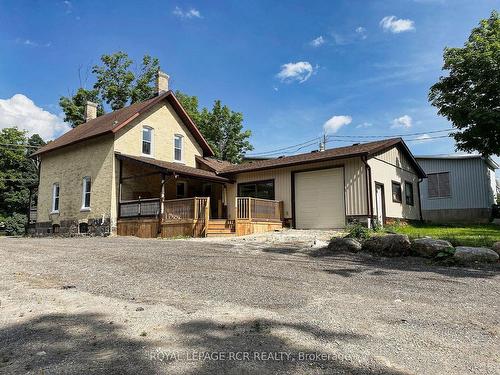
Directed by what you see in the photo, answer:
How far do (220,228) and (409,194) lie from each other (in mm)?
11170

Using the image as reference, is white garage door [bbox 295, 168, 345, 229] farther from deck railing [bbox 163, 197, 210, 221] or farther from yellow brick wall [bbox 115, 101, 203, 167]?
yellow brick wall [bbox 115, 101, 203, 167]

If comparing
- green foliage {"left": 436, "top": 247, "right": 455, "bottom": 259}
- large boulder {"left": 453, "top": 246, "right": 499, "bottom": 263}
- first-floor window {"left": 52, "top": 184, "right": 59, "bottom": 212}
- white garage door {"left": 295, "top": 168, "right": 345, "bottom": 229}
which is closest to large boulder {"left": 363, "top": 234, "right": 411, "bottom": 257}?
green foliage {"left": 436, "top": 247, "right": 455, "bottom": 259}

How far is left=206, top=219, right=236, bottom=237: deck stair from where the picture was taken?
16883 mm

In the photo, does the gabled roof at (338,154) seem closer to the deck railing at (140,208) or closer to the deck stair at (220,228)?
the deck stair at (220,228)

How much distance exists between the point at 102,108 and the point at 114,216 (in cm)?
2108

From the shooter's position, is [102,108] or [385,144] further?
[102,108]

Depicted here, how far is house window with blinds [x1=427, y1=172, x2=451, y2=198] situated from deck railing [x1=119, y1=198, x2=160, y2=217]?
18105 millimetres

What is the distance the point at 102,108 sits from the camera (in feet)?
123

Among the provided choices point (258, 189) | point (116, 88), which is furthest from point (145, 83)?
point (258, 189)

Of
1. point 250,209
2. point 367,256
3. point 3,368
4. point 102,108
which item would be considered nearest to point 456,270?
point 367,256

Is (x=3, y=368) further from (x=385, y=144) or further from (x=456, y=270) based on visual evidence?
(x=385, y=144)

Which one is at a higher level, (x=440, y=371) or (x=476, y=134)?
(x=476, y=134)

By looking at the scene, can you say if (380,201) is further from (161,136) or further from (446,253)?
(161,136)

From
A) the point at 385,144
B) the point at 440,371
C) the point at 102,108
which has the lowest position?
the point at 440,371
